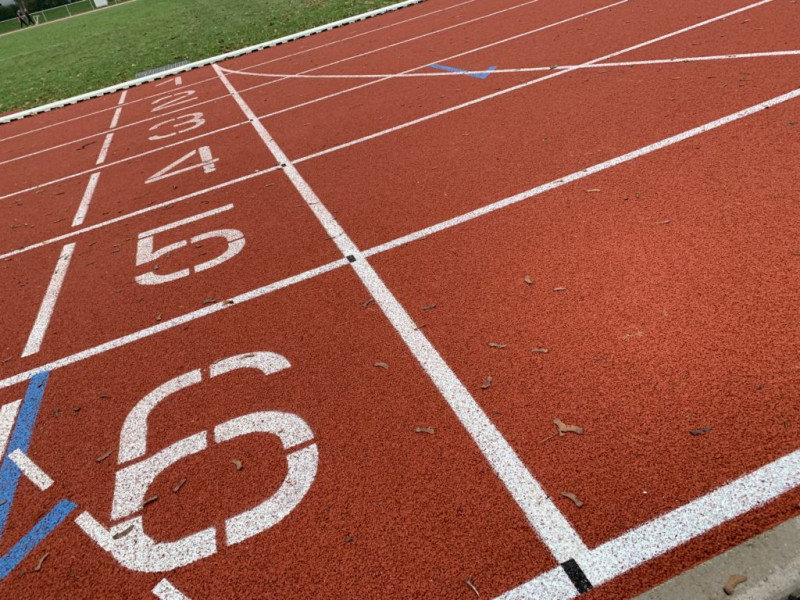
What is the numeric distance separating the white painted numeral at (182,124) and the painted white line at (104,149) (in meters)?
0.81

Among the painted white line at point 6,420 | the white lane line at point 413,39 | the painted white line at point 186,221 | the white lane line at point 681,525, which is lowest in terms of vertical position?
the white lane line at point 681,525

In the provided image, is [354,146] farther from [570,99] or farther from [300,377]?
[300,377]

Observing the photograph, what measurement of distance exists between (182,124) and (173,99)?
2802 mm

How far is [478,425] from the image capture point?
349 centimetres

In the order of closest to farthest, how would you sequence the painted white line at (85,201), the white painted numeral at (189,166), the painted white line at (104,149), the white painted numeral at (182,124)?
the painted white line at (85,201) → the white painted numeral at (189,166) → the painted white line at (104,149) → the white painted numeral at (182,124)

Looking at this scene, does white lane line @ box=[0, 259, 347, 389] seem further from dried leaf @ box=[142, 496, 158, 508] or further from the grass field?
the grass field

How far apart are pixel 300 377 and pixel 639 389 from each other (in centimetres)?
225

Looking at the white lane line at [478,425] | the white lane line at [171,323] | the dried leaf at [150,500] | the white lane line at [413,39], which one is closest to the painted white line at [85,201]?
the white lane line at [171,323]

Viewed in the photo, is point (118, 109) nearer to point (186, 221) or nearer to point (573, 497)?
point (186, 221)

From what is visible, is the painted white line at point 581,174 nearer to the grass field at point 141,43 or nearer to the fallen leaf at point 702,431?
the fallen leaf at point 702,431

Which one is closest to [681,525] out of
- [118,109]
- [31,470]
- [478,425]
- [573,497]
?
[573,497]

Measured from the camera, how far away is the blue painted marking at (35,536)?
10.8ft

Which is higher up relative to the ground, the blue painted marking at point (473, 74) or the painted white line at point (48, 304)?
the blue painted marking at point (473, 74)

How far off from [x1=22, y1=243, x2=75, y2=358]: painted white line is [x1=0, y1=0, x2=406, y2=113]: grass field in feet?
40.3
